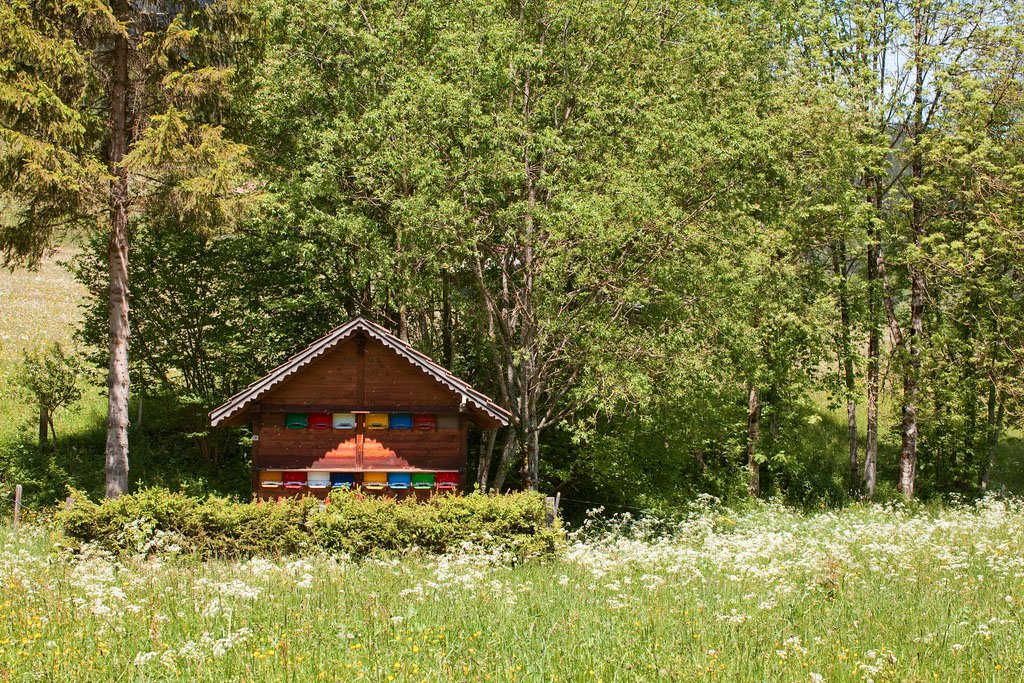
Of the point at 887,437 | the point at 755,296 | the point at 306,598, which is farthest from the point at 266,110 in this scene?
the point at 887,437

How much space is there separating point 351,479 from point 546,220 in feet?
23.5

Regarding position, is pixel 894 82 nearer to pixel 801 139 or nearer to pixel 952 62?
pixel 952 62

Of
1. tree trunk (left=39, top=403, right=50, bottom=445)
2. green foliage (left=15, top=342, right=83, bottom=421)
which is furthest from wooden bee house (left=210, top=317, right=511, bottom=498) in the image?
tree trunk (left=39, top=403, right=50, bottom=445)

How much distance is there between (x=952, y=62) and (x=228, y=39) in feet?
72.2

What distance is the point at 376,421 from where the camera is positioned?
2111 centimetres

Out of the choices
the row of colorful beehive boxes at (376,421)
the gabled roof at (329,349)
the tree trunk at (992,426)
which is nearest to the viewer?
the gabled roof at (329,349)

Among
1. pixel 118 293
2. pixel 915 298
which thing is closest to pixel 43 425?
pixel 118 293

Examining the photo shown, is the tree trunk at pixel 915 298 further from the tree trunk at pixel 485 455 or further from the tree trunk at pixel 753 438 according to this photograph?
the tree trunk at pixel 485 455

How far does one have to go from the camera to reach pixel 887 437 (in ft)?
127

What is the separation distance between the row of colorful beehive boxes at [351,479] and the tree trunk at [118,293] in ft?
11.0

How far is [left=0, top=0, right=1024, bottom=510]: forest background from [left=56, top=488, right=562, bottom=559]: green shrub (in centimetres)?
588

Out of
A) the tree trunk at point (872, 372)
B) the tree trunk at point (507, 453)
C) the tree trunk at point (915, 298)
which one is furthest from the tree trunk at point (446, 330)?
the tree trunk at point (915, 298)

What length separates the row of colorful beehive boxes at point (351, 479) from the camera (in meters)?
20.9

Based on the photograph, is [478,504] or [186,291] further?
[186,291]
